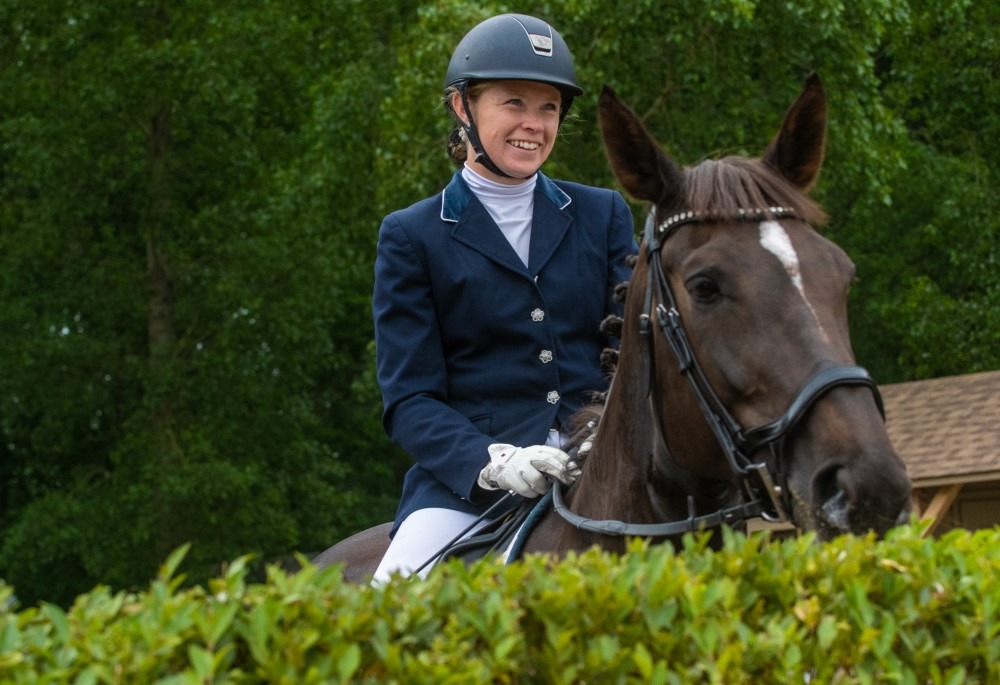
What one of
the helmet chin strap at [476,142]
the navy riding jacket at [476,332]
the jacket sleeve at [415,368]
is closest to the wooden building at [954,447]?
Result: the navy riding jacket at [476,332]

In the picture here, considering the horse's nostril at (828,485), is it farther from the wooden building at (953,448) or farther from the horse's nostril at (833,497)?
the wooden building at (953,448)

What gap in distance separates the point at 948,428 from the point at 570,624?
16.1 m

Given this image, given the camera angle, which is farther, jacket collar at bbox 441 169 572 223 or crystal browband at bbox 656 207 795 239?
jacket collar at bbox 441 169 572 223

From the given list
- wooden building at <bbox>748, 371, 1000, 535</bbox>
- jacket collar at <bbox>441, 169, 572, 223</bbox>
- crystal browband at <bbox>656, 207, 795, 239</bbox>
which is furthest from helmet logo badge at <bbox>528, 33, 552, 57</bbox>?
wooden building at <bbox>748, 371, 1000, 535</bbox>

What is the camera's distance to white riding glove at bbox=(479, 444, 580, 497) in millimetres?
4387

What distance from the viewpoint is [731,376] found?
3676 millimetres

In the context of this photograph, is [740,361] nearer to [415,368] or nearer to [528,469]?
[528,469]

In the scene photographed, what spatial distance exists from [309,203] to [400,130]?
454 cm

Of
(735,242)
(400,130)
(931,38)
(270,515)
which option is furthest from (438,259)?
(931,38)

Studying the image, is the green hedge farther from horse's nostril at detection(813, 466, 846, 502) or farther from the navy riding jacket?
the navy riding jacket

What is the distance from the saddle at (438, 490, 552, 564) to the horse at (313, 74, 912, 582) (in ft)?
0.13

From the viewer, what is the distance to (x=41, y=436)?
23734 mm

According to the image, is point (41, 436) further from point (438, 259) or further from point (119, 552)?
point (438, 259)

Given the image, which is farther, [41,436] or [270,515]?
[41,436]
